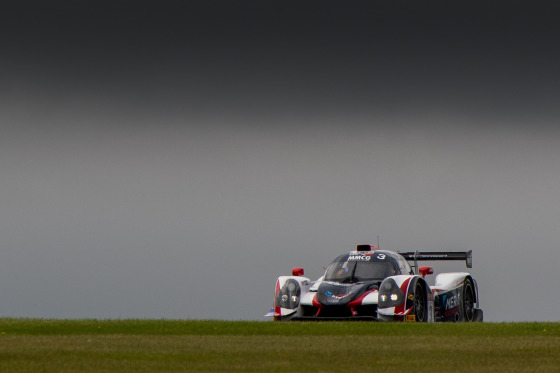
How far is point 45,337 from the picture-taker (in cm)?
2261

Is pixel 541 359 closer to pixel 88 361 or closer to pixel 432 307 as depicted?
pixel 88 361

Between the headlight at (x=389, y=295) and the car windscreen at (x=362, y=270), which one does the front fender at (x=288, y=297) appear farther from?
the headlight at (x=389, y=295)

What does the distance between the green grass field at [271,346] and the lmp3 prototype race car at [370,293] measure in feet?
10.6

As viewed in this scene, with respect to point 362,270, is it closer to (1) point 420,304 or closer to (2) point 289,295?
(1) point 420,304

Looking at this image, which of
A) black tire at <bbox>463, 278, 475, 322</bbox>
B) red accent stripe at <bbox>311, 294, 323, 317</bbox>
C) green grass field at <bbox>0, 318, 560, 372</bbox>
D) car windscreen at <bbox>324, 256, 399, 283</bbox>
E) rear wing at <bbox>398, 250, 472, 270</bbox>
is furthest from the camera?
rear wing at <bbox>398, 250, 472, 270</bbox>

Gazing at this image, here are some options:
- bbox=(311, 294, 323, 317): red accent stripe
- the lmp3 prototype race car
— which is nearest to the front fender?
the lmp3 prototype race car

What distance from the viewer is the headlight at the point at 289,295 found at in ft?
103

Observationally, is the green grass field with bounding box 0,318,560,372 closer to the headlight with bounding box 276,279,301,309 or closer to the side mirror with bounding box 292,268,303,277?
the headlight with bounding box 276,279,301,309

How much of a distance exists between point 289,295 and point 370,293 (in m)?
2.36

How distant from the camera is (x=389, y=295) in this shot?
29.6 meters

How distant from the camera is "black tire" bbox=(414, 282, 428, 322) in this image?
1198 inches

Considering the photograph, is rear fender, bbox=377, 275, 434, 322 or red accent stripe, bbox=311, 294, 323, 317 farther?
red accent stripe, bbox=311, 294, 323, 317

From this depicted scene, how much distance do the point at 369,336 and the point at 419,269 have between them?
10.9 meters

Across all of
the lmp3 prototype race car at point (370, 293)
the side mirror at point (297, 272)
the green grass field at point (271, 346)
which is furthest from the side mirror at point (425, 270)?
the green grass field at point (271, 346)
